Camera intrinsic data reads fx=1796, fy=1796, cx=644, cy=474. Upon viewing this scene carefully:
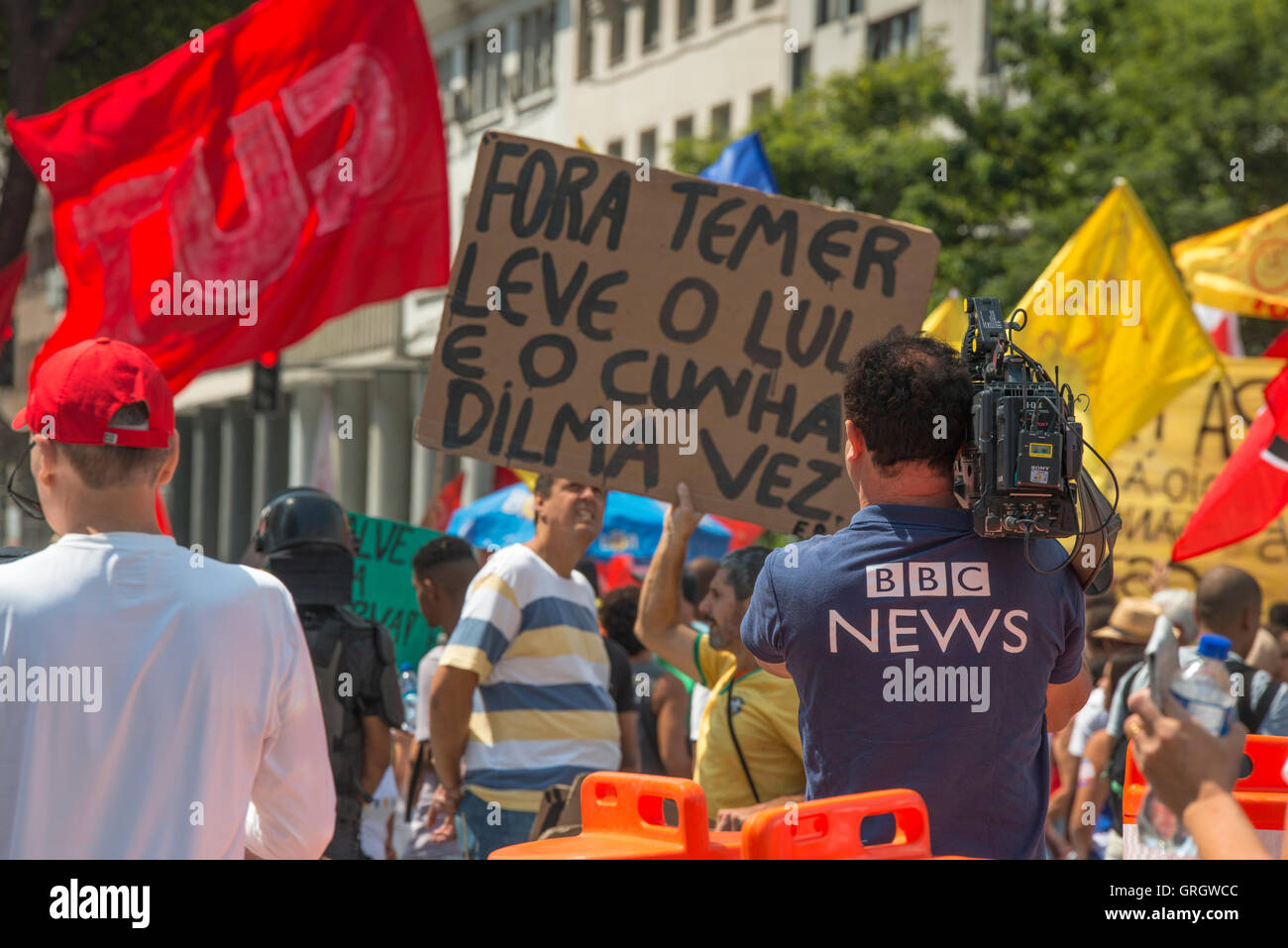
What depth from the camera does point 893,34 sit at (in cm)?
3584

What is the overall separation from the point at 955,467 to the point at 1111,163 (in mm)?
20443

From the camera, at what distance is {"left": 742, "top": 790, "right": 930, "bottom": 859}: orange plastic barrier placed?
2445 mm

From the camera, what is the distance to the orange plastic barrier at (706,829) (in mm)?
2477

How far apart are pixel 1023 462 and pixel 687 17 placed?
1565 inches

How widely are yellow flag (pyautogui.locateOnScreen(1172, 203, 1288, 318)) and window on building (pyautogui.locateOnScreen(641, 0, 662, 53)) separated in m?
32.1

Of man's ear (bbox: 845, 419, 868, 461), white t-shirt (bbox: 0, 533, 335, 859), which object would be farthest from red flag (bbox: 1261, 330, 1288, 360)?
white t-shirt (bbox: 0, 533, 335, 859)

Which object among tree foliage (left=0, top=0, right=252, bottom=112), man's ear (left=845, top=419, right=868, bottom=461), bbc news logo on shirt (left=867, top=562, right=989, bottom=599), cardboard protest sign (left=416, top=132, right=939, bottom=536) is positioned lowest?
bbc news logo on shirt (left=867, top=562, right=989, bottom=599)

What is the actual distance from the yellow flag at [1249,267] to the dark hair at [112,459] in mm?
9078

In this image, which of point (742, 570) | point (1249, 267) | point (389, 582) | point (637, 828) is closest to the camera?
point (637, 828)

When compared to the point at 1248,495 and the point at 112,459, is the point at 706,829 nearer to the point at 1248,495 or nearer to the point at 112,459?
the point at 112,459

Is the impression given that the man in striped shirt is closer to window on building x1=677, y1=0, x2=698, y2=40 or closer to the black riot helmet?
A: the black riot helmet

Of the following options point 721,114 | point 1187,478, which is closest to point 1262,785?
point 1187,478

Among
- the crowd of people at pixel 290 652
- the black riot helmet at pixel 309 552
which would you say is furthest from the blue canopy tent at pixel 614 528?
the crowd of people at pixel 290 652

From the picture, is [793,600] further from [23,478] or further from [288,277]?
[288,277]
